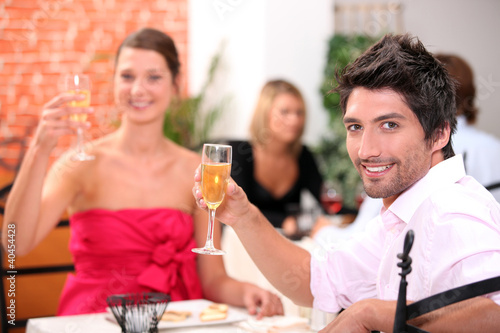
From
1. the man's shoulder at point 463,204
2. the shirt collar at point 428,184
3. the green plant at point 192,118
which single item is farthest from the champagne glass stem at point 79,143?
the green plant at point 192,118

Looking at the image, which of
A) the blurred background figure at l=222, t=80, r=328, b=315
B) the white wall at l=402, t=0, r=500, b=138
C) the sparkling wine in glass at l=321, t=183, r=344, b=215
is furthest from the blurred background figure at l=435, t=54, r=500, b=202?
the white wall at l=402, t=0, r=500, b=138

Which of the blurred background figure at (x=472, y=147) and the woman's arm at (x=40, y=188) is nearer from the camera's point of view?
the woman's arm at (x=40, y=188)

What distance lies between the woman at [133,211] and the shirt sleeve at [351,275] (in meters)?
0.57

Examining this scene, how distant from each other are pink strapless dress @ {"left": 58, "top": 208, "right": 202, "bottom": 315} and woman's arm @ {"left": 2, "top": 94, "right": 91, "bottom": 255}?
129 mm

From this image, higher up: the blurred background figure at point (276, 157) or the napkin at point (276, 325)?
the blurred background figure at point (276, 157)

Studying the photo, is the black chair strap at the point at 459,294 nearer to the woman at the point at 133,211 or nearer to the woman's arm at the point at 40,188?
the woman at the point at 133,211

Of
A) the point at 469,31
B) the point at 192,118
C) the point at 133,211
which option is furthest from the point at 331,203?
the point at 469,31

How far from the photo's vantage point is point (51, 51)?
6207mm

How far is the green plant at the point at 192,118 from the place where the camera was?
223 inches

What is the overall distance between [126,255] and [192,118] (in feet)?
11.5

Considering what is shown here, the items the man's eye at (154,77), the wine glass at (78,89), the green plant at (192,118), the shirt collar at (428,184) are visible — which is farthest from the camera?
the green plant at (192,118)

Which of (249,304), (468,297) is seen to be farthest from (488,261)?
(249,304)

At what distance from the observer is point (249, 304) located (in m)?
1.95

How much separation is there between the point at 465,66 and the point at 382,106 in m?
1.94
